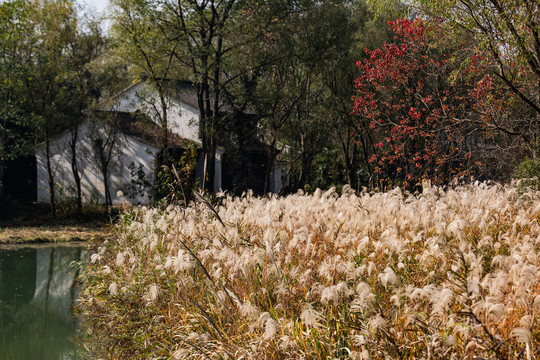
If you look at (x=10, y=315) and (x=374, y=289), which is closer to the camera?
(x=374, y=289)

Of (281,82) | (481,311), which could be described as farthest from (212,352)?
(281,82)

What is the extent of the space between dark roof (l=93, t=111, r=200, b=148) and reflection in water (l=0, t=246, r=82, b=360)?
9000mm

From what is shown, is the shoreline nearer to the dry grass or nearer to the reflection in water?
the dry grass

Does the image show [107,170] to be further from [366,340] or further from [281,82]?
[366,340]

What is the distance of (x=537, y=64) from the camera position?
1009 cm

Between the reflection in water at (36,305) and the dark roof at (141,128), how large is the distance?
29.5ft

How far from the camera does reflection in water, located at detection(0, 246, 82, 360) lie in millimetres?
8016

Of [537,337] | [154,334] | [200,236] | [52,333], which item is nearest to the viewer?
[537,337]

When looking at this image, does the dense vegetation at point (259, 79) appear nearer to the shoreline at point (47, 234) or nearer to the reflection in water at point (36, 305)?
the shoreline at point (47, 234)

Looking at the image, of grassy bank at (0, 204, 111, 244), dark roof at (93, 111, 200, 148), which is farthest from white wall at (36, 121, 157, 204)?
grassy bank at (0, 204, 111, 244)

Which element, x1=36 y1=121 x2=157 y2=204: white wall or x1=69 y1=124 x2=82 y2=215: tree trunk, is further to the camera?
x1=36 y1=121 x2=157 y2=204: white wall

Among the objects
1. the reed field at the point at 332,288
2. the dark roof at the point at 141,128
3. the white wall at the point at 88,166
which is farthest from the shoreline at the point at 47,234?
the reed field at the point at 332,288

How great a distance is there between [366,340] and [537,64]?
8.67m

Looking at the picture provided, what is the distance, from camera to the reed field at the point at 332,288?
3.69m
